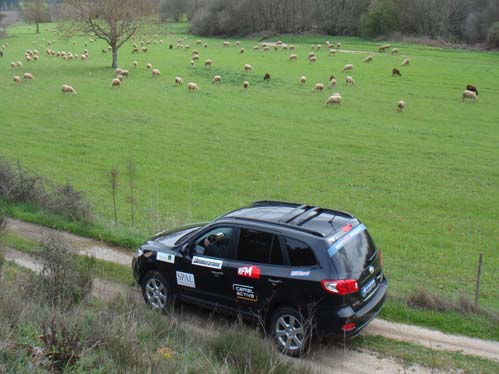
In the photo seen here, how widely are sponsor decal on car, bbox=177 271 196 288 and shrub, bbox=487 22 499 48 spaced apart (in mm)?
68760

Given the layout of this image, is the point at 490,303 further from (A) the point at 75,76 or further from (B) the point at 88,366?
(A) the point at 75,76

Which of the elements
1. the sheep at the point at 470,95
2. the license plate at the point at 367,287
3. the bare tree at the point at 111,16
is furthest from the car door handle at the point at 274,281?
the bare tree at the point at 111,16

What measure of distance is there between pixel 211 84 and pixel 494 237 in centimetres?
3402

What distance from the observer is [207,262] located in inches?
381

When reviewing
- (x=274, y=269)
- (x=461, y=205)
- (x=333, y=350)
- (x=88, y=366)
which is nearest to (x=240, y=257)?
(x=274, y=269)

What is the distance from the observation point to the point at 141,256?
34.8 ft

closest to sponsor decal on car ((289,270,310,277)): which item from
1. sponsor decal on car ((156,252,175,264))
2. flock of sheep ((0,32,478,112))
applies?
sponsor decal on car ((156,252,175,264))

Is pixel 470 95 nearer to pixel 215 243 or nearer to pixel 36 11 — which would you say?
→ pixel 215 243

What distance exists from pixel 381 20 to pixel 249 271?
8750 cm

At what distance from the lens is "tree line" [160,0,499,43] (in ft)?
267

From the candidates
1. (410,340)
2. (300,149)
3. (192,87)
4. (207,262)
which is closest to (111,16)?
(192,87)

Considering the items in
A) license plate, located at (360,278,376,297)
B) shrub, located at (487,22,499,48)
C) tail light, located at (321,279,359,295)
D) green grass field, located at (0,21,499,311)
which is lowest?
green grass field, located at (0,21,499,311)

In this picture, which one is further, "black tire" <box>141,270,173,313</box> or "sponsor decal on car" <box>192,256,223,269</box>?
"black tire" <box>141,270,173,313</box>

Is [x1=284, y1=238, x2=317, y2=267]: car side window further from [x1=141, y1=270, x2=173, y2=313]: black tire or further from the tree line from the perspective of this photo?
the tree line
